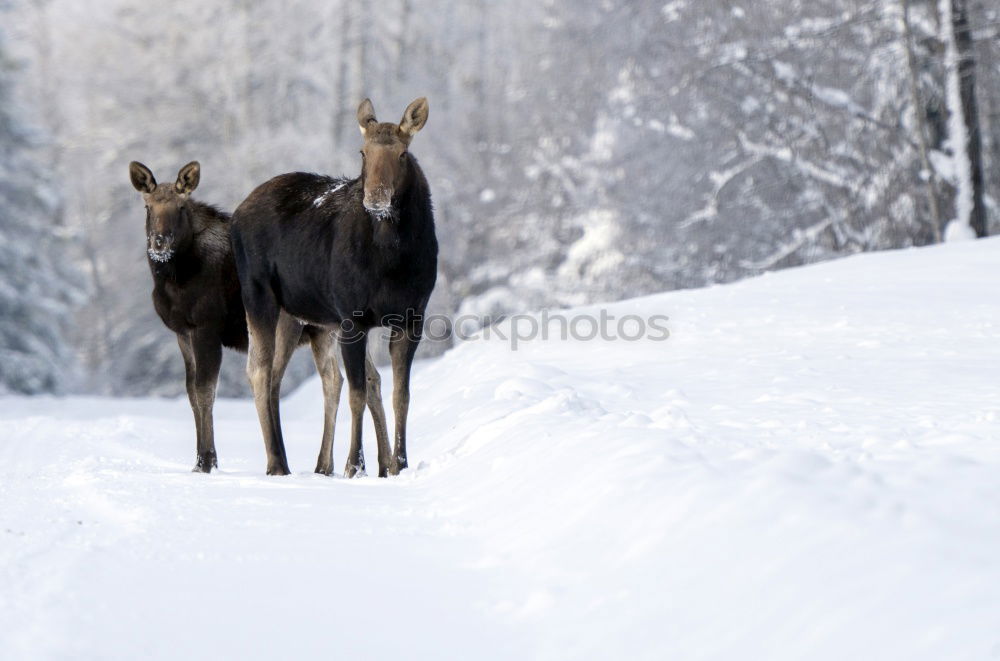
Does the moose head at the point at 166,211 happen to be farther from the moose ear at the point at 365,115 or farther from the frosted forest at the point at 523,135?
the frosted forest at the point at 523,135

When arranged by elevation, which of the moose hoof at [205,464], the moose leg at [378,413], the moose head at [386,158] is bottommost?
the moose hoof at [205,464]

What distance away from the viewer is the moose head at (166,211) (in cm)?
817

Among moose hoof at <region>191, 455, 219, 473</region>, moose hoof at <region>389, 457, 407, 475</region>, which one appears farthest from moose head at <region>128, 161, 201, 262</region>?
moose hoof at <region>389, 457, 407, 475</region>

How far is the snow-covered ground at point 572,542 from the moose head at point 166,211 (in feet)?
5.25

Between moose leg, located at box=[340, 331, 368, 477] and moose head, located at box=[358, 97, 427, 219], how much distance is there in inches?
33.6

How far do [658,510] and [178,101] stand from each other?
32.1 metres

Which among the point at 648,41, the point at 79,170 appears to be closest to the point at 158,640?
the point at 648,41

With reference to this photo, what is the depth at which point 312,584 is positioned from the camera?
3.90 metres

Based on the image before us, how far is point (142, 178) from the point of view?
8.43m

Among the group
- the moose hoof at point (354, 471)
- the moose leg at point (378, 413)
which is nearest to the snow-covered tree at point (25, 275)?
the moose leg at point (378, 413)

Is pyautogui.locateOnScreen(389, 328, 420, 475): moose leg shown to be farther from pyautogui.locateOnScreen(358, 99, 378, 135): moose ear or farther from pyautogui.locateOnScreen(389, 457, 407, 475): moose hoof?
pyautogui.locateOnScreen(358, 99, 378, 135): moose ear

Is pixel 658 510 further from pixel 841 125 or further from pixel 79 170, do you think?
pixel 79 170

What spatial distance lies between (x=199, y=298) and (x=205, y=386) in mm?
675

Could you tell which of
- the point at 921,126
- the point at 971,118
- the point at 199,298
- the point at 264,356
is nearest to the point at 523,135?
the point at 921,126
